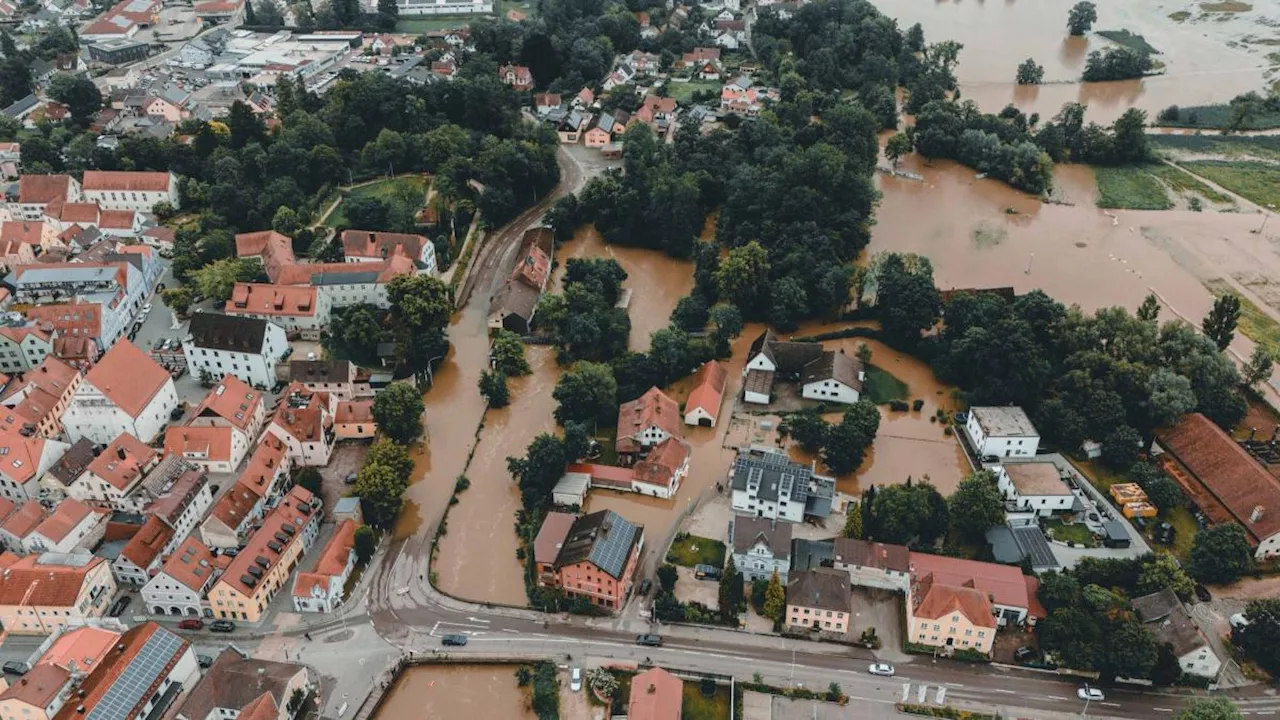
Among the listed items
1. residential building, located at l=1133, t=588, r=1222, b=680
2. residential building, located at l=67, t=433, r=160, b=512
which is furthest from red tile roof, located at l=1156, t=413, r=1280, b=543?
residential building, located at l=67, t=433, r=160, b=512

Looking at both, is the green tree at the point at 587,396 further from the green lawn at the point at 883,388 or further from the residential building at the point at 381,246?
the residential building at the point at 381,246

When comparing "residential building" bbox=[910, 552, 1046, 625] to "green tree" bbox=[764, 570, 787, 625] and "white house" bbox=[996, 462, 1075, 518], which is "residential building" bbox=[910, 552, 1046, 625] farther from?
"green tree" bbox=[764, 570, 787, 625]

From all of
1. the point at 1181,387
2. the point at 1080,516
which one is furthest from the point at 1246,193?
the point at 1080,516

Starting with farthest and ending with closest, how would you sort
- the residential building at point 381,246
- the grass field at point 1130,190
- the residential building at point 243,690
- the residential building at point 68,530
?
the grass field at point 1130,190
the residential building at point 381,246
the residential building at point 68,530
the residential building at point 243,690

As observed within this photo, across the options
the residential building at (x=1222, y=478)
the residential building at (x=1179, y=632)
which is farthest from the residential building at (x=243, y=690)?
the residential building at (x=1222, y=478)

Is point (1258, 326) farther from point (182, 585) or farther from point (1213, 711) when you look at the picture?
point (182, 585)
